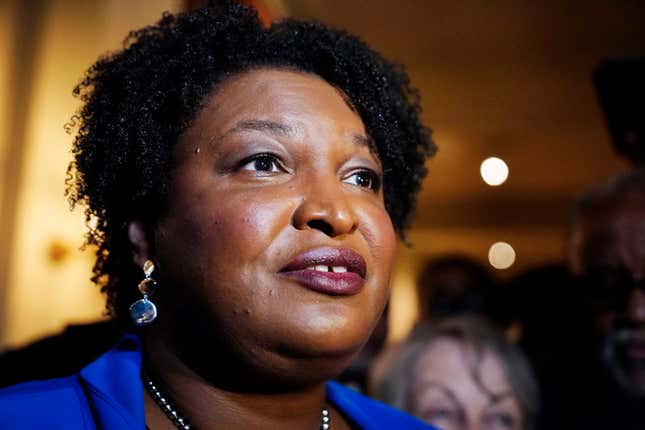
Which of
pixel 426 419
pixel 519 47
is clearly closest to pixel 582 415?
pixel 426 419

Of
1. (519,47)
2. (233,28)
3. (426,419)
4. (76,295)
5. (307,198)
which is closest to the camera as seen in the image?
(307,198)

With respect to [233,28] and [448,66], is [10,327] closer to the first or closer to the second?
[233,28]

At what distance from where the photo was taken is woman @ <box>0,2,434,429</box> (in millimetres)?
1123

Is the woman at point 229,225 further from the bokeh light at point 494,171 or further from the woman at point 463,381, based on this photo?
the bokeh light at point 494,171

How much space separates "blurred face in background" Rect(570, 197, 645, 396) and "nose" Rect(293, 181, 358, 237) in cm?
143

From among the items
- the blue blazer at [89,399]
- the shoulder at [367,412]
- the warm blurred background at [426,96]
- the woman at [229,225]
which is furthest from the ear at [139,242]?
the warm blurred background at [426,96]

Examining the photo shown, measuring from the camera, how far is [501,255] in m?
11.0

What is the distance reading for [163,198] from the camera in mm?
1274

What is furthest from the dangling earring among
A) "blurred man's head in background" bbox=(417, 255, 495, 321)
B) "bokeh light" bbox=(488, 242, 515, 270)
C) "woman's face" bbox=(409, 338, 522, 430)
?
"bokeh light" bbox=(488, 242, 515, 270)

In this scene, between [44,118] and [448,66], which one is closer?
[44,118]

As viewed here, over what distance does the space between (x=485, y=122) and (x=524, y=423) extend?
418 centimetres

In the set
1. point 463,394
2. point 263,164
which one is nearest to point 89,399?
point 263,164

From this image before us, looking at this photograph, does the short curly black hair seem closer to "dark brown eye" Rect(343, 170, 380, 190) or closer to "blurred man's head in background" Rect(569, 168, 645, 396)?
"dark brown eye" Rect(343, 170, 380, 190)

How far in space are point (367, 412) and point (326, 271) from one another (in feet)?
1.66
